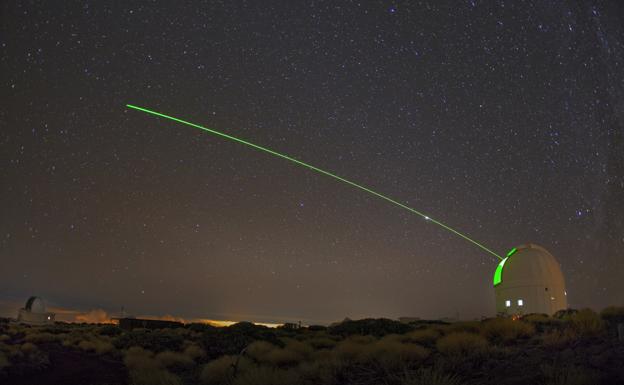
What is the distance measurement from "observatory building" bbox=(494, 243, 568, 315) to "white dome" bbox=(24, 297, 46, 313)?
66.1 metres

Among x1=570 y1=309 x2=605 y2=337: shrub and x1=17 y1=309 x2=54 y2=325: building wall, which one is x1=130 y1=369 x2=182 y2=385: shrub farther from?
x1=17 y1=309 x2=54 y2=325: building wall

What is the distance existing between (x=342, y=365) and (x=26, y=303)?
7551 centimetres

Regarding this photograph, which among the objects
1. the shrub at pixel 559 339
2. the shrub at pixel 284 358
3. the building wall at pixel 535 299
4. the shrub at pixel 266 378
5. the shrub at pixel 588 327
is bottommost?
the shrub at pixel 284 358

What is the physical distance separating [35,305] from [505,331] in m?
74.9

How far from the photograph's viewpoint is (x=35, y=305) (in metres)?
68.2

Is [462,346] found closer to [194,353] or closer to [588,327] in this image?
[588,327]

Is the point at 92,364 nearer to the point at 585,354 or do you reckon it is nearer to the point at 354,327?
the point at 354,327

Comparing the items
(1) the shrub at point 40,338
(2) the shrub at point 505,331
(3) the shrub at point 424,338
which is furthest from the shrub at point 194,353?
(1) the shrub at point 40,338

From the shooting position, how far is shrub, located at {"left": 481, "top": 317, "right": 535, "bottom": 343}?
12.5 meters

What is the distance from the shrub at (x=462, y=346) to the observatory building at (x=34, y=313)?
68934 millimetres

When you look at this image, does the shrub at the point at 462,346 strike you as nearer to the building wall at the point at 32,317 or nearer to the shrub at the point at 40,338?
the shrub at the point at 40,338

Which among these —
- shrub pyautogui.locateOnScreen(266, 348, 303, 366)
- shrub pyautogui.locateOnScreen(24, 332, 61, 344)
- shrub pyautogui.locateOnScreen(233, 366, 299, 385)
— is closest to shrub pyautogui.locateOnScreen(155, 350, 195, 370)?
shrub pyautogui.locateOnScreen(266, 348, 303, 366)

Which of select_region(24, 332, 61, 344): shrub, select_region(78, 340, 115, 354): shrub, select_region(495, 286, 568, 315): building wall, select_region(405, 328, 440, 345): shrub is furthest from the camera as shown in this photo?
select_region(495, 286, 568, 315): building wall

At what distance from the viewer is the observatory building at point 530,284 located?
124 ft
